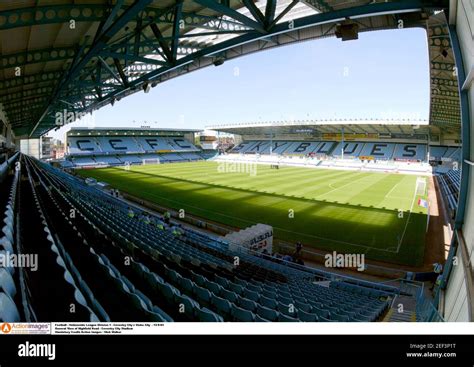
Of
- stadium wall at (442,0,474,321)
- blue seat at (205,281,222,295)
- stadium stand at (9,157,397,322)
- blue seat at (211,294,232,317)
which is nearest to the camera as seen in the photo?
stadium stand at (9,157,397,322)

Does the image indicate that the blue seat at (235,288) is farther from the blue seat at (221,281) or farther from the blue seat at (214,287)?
the blue seat at (214,287)

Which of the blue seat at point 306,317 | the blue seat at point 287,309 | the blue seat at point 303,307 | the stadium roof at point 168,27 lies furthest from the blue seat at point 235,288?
the stadium roof at point 168,27

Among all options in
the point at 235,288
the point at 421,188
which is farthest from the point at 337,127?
the point at 235,288

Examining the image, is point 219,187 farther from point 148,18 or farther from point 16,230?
point 16,230

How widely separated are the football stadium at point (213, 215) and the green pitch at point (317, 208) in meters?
0.13

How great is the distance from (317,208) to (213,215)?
6.78m

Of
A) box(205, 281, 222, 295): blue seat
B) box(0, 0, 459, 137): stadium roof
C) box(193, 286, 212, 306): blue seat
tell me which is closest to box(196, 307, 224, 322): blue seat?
box(193, 286, 212, 306): blue seat

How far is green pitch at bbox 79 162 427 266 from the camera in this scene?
12.7 m

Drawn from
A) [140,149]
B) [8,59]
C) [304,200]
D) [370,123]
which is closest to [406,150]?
[370,123]

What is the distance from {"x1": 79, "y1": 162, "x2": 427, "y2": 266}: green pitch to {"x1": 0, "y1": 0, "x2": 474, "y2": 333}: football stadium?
0.13 m

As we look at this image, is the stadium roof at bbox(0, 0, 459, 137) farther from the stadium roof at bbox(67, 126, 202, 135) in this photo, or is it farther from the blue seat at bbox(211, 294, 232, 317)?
the stadium roof at bbox(67, 126, 202, 135)

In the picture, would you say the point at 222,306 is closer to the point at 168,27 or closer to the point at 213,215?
the point at 168,27

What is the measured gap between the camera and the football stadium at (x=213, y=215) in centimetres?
281

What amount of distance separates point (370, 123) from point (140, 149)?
41.4m
